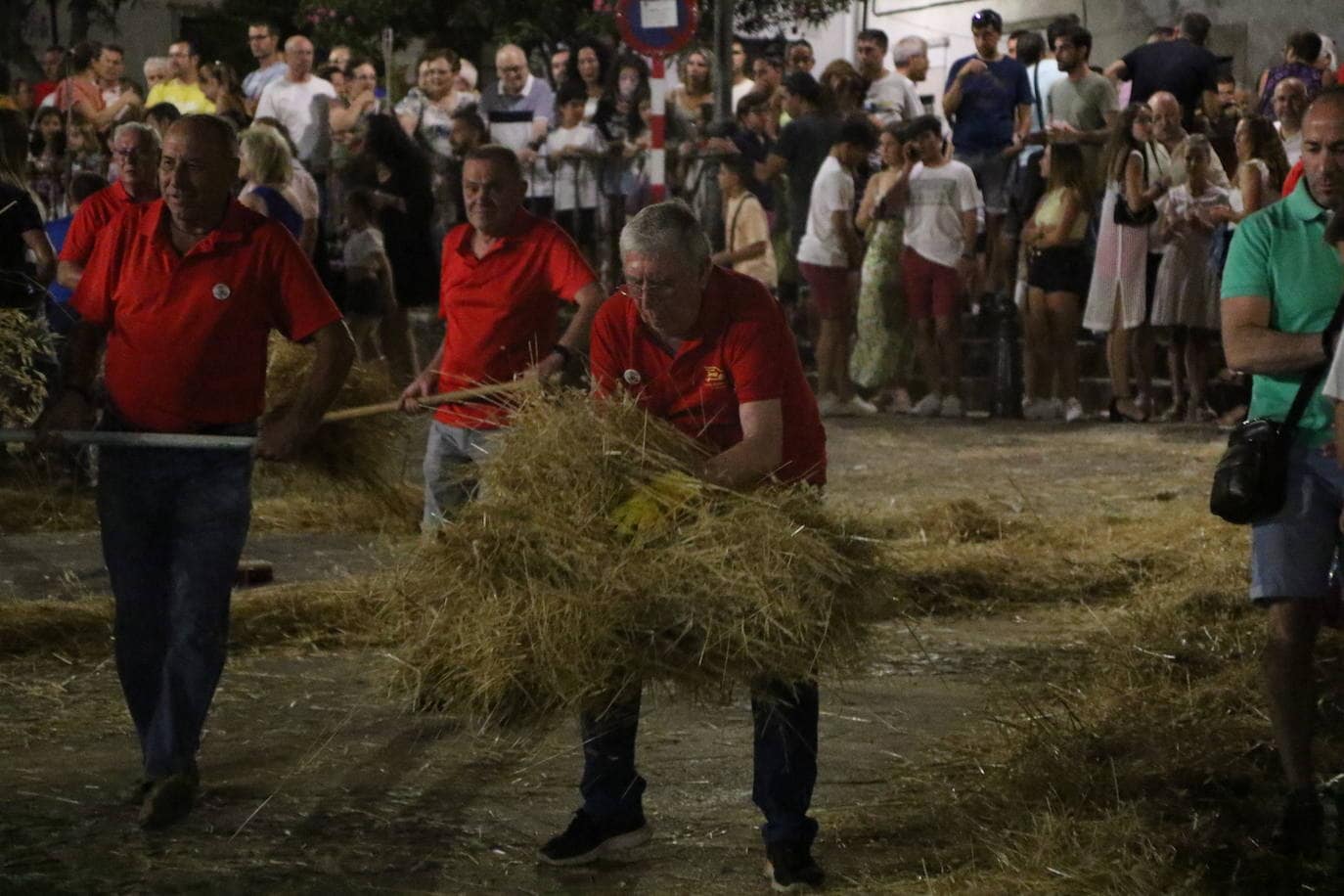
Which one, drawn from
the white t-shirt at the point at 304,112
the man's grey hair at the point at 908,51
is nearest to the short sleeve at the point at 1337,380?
the white t-shirt at the point at 304,112

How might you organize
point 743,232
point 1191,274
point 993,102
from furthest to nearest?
point 993,102
point 743,232
point 1191,274

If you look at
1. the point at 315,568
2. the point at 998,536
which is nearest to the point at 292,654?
the point at 315,568

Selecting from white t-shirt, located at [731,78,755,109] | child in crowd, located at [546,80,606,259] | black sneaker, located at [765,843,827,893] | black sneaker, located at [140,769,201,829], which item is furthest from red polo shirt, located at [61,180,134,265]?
white t-shirt, located at [731,78,755,109]

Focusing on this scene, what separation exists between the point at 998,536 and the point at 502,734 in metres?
6.30

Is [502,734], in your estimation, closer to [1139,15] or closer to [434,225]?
[434,225]

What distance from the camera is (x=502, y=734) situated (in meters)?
5.67

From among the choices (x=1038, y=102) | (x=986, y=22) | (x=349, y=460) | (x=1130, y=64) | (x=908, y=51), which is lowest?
(x=349, y=460)

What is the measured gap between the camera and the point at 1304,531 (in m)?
5.99

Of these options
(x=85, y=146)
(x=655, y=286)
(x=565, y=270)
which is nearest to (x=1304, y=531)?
(x=655, y=286)

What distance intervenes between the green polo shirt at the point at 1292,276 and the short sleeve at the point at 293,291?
2.58 m

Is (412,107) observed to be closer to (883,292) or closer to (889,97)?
(889,97)

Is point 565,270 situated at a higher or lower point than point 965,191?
higher

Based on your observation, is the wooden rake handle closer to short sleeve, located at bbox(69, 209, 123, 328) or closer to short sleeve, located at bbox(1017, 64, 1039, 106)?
short sleeve, located at bbox(69, 209, 123, 328)

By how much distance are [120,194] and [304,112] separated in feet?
29.1
